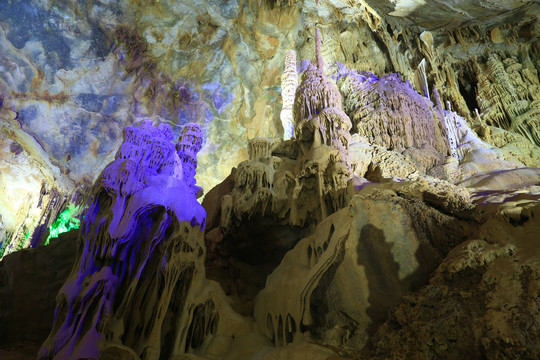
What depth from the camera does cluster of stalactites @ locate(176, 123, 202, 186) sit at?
27.2ft

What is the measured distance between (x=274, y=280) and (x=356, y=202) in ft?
7.14

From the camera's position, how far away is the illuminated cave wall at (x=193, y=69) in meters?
11.5

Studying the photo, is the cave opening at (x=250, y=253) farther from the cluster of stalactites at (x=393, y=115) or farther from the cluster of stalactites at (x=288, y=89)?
the cluster of stalactites at (x=288, y=89)

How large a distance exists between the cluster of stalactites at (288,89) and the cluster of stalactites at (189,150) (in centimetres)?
380

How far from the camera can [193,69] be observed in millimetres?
13242

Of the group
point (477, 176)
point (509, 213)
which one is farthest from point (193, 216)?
point (477, 176)

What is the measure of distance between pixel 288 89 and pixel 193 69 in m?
3.86

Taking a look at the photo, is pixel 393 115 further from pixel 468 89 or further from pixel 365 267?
pixel 468 89

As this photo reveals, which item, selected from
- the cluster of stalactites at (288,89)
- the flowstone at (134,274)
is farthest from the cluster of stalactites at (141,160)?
the cluster of stalactites at (288,89)

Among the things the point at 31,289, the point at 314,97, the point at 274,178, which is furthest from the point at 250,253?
the point at 31,289

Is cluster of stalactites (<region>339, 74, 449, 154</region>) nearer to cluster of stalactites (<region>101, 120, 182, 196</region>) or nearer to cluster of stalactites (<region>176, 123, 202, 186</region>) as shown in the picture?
cluster of stalactites (<region>176, 123, 202, 186</region>)

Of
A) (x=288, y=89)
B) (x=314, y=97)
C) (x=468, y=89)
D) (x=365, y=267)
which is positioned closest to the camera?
(x=365, y=267)

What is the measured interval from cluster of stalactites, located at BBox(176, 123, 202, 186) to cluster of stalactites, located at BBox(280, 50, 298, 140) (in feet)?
12.5

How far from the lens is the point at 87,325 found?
5652 millimetres
